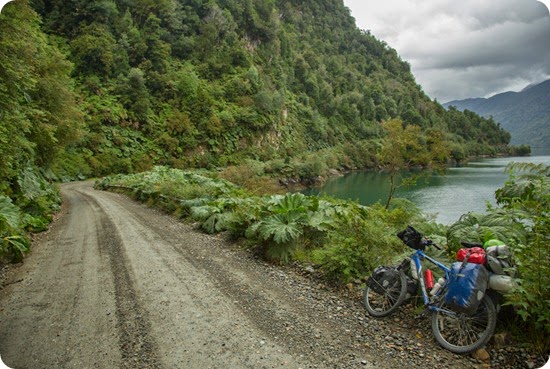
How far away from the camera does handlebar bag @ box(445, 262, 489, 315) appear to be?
332 cm

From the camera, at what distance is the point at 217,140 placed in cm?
5300

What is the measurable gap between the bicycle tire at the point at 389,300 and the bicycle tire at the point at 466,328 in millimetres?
541

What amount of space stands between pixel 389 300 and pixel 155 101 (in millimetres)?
53131

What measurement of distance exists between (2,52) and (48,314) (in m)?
4.93

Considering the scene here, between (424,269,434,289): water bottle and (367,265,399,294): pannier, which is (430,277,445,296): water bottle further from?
(367,265,399,294): pannier

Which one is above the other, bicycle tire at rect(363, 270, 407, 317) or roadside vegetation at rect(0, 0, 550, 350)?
roadside vegetation at rect(0, 0, 550, 350)

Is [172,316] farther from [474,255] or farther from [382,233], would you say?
[474,255]

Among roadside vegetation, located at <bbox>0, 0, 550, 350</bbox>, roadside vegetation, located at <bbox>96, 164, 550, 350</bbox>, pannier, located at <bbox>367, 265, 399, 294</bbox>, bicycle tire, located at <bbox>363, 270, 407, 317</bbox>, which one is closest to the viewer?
roadside vegetation, located at <bbox>96, 164, 550, 350</bbox>

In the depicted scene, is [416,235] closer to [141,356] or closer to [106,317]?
[141,356]

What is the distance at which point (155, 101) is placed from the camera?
5091 cm

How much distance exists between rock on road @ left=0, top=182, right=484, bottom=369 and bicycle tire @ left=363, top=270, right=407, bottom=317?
0.56ft

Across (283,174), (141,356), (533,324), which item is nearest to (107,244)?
(141,356)

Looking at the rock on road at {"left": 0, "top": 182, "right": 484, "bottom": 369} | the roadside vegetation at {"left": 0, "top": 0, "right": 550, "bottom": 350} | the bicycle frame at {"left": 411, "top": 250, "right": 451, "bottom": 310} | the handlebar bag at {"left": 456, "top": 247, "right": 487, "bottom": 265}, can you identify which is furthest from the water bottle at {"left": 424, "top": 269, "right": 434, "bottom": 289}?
the rock on road at {"left": 0, "top": 182, "right": 484, "bottom": 369}

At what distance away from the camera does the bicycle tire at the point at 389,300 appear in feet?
13.9
